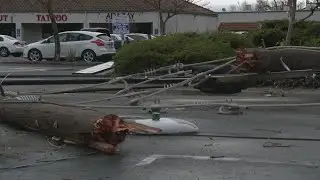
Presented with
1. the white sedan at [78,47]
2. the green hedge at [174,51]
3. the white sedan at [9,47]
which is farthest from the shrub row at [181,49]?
the white sedan at [9,47]

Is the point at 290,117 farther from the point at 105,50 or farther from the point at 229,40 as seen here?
the point at 105,50

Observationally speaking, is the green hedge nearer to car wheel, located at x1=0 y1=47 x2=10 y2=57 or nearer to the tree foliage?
the tree foliage

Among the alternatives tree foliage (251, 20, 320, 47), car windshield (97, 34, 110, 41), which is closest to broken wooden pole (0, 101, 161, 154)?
tree foliage (251, 20, 320, 47)

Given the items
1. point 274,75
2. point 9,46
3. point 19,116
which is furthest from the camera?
point 9,46

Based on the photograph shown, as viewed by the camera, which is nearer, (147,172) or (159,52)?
(147,172)

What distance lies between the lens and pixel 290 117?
12141 millimetres

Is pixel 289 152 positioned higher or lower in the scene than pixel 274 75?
lower

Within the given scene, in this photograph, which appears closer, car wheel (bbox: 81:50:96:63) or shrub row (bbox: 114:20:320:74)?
shrub row (bbox: 114:20:320:74)

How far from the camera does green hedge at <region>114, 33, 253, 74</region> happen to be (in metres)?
19.9

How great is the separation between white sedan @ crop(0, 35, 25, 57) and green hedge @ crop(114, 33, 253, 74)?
22.3 meters

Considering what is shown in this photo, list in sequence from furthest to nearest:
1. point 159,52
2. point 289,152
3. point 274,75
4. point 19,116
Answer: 1. point 159,52
2. point 274,75
3. point 19,116
4. point 289,152

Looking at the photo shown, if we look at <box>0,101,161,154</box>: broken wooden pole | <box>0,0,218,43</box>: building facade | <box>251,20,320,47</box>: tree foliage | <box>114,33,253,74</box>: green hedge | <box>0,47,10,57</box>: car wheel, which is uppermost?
<box>0,0,218,43</box>: building facade

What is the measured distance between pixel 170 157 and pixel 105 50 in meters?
26.1

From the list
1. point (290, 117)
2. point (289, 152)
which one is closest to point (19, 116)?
point (289, 152)
